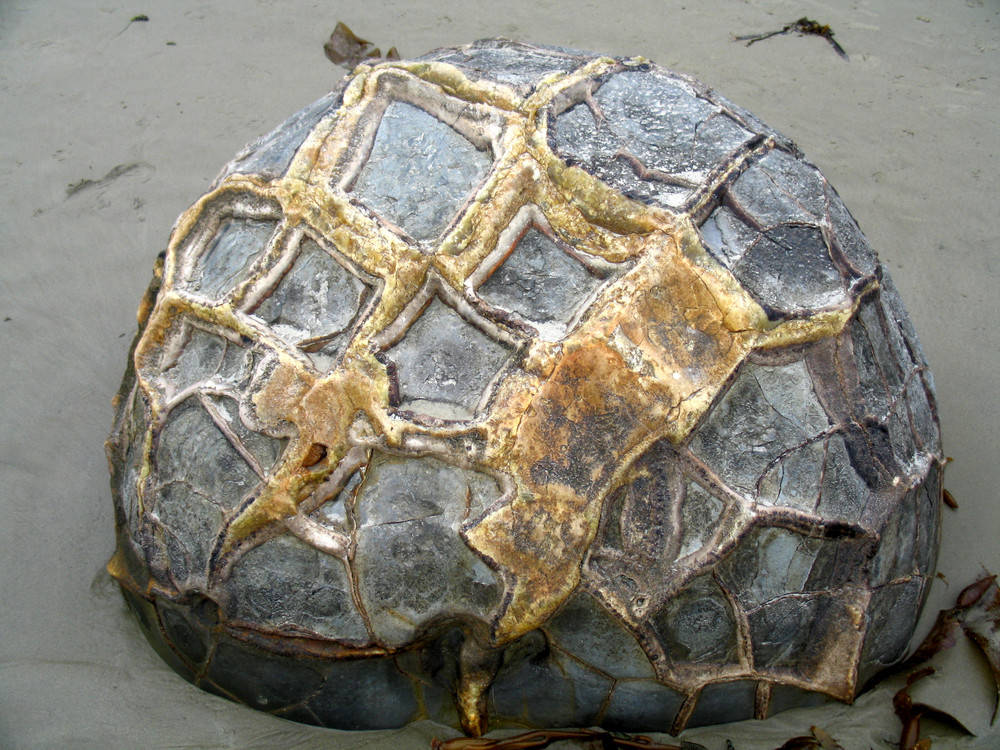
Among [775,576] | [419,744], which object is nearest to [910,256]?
[775,576]

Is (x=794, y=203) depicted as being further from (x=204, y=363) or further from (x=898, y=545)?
(x=204, y=363)

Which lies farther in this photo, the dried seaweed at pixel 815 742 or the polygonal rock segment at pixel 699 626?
the dried seaweed at pixel 815 742

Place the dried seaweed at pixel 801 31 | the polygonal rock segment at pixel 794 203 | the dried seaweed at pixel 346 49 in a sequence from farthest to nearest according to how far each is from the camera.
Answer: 1. the dried seaweed at pixel 801 31
2. the dried seaweed at pixel 346 49
3. the polygonal rock segment at pixel 794 203

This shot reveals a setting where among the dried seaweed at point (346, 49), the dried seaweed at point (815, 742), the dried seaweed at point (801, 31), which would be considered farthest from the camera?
the dried seaweed at point (801, 31)

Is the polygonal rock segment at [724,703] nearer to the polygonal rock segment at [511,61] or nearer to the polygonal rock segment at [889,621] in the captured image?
the polygonal rock segment at [889,621]

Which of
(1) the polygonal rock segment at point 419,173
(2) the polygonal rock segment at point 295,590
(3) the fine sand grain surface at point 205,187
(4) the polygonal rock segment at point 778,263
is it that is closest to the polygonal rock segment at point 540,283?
(1) the polygonal rock segment at point 419,173

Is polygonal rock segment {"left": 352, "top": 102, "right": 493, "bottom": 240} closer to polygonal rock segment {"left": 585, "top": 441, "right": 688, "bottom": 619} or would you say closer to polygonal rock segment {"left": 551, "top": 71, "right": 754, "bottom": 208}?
polygonal rock segment {"left": 551, "top": 71, "right": 754, "bottom": 208}
